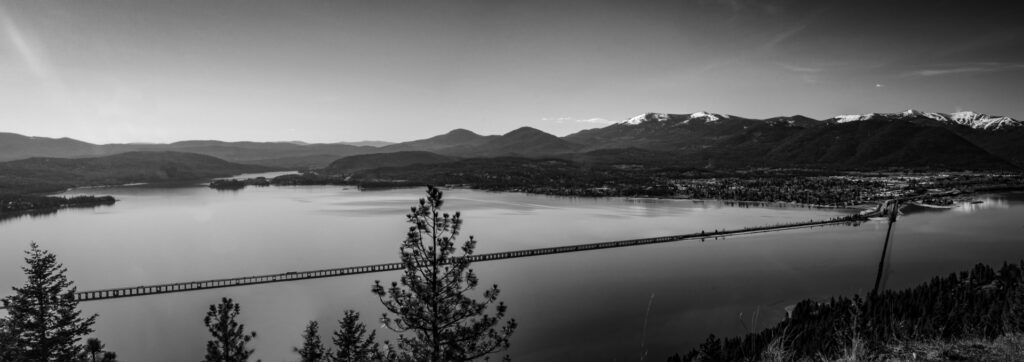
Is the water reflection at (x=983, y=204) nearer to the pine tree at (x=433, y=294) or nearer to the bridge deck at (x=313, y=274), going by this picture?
the bridge deck at (x=313, y=274)

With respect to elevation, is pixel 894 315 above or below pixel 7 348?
below

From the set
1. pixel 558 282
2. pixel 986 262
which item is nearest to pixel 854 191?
pixel 986 262

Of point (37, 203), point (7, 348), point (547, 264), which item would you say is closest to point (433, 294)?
point (7, 348)

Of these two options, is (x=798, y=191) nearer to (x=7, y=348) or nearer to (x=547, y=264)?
(x=547, y=264)

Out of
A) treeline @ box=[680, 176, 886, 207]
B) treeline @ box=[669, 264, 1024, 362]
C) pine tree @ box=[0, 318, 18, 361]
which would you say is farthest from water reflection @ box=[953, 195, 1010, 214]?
pine tree @ box=[0, 318, 18, 361]

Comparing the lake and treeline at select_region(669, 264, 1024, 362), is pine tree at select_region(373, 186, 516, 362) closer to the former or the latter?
the lake

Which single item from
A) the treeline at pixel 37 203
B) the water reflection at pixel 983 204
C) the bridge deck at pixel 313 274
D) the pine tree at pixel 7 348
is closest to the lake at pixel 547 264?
the water reflection at pixel 983 204

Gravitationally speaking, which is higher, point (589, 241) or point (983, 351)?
point (983, 351)

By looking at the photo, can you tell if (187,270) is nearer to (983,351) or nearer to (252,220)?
(252,220)
